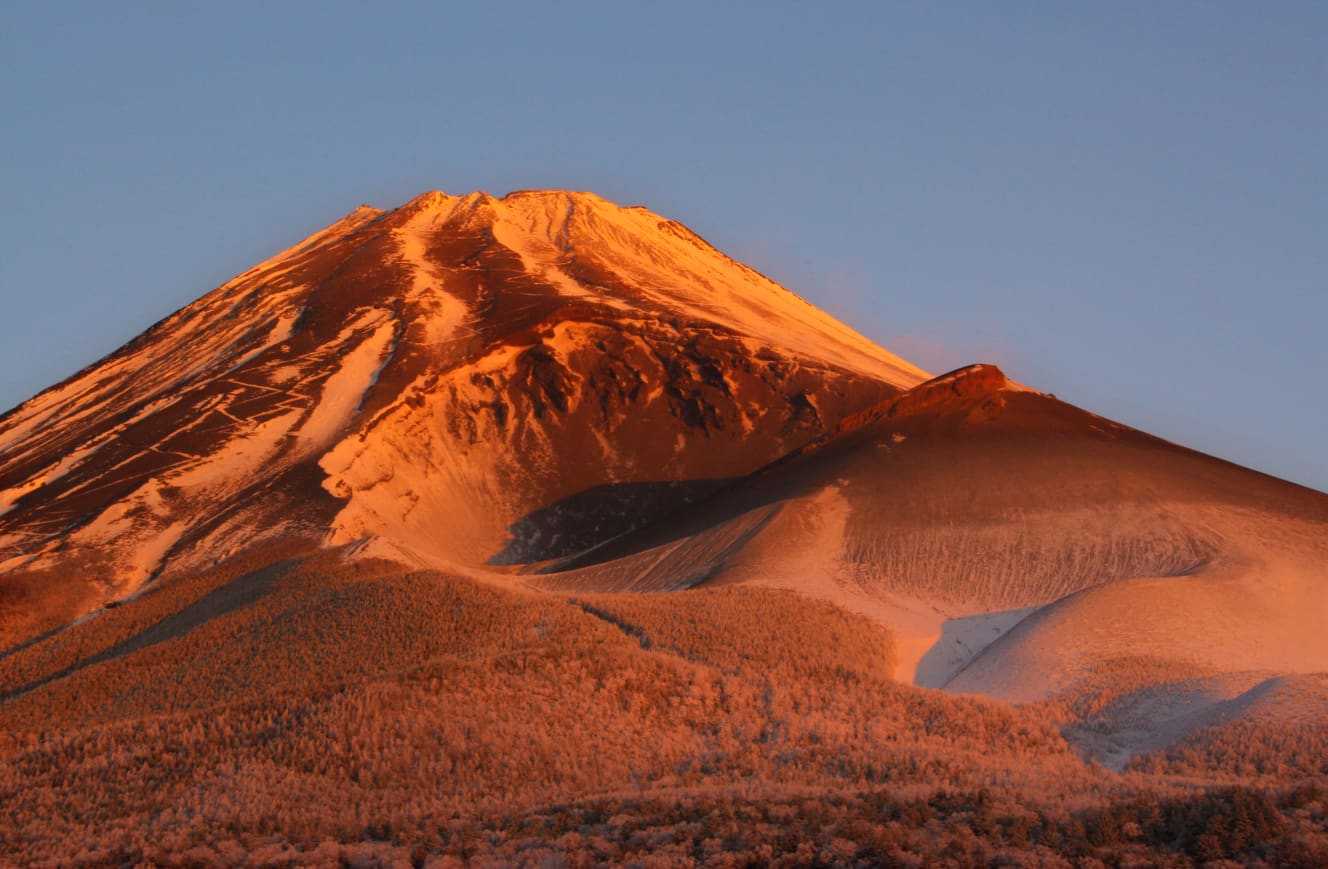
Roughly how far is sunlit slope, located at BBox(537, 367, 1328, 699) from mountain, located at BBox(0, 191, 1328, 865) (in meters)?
0.16

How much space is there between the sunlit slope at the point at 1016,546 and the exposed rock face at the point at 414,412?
8.39 m

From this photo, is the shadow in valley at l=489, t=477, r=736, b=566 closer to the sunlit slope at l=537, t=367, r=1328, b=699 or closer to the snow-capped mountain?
the snow-capped mountain

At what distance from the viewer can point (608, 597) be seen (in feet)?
99.8

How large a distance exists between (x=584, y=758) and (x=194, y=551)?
30322 mm

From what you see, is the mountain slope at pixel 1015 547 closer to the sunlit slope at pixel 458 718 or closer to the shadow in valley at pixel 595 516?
the shadow in valley at pixel 595 516

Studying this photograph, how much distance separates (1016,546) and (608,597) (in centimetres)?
1353

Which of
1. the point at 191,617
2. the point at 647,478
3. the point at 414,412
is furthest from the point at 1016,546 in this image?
the point at 414,412

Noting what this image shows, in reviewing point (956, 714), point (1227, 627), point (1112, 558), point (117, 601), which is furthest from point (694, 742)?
point (117, 601)

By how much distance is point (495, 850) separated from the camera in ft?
45.2

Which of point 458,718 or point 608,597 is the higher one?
point 608,597

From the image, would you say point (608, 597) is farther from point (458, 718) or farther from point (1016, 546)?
point (1016, 546)

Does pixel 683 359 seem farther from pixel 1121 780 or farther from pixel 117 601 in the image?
pixel 1121 780

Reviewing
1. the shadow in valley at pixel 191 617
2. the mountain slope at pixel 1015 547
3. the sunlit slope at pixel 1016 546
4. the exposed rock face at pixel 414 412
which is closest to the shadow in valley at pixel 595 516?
the exposed rock face at pixel 414 412

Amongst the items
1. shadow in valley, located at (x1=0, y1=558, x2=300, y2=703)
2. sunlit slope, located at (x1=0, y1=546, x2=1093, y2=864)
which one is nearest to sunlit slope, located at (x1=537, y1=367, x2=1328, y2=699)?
sunlit slope, located at (x1=0, y1=546, x2=1093, y2=864)
